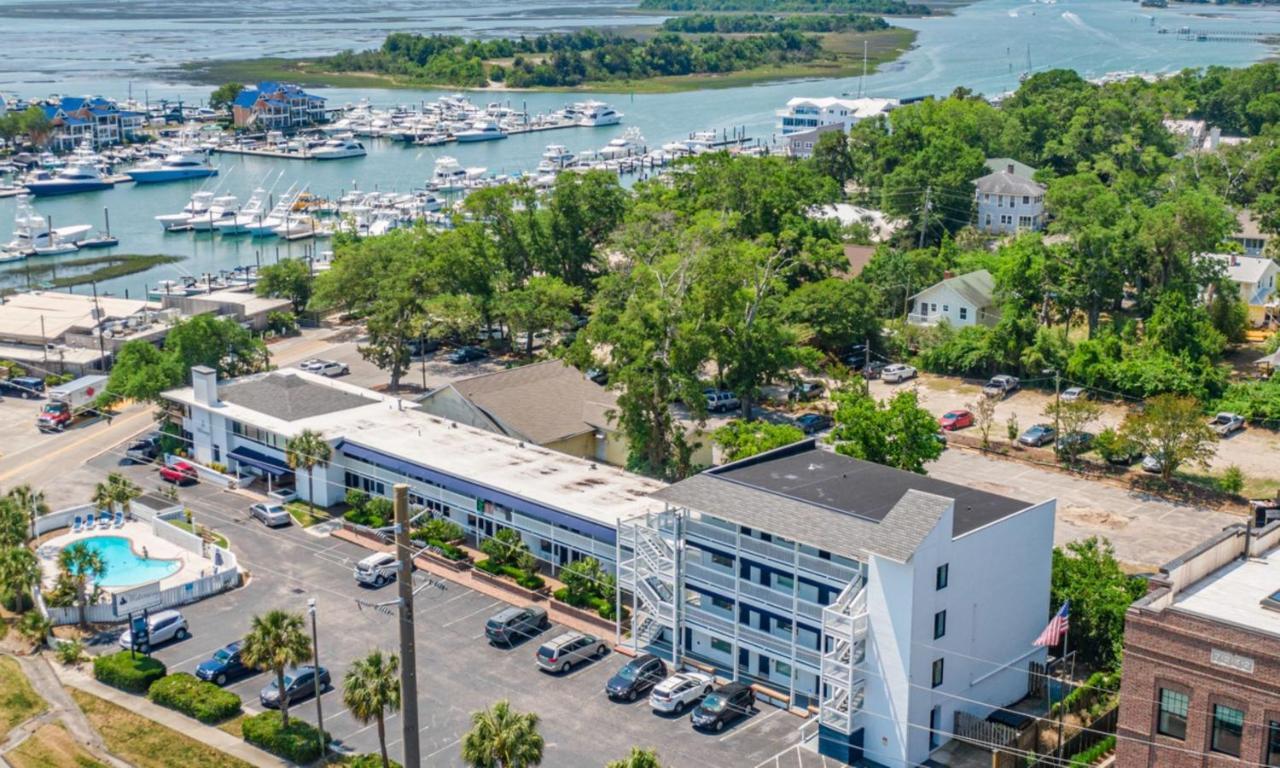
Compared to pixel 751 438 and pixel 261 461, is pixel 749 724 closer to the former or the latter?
pixel 751 438

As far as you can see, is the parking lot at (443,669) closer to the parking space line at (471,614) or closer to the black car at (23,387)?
the parking space line at (471,614)

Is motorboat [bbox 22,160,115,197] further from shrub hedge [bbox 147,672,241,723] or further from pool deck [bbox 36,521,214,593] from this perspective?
shrub hedge [bbox 147,672,241,723]

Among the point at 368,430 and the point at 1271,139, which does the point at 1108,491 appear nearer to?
the point at 368,430

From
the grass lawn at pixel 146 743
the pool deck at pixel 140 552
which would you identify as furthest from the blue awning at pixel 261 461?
the grass lawn at pixel 146 743

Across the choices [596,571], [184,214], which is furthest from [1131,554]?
[184,214]

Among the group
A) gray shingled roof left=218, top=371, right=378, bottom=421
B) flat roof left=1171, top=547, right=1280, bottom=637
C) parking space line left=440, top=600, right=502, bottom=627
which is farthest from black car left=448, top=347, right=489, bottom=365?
flat roof left=1171, top=547, right=1280, bottom=637

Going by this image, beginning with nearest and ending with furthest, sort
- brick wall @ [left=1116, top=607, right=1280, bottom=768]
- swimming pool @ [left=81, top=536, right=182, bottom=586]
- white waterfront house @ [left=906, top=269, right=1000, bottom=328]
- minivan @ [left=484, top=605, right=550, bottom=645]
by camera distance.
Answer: brick wall @ [left=1116, top=607, right=1280, bottom=768], minivan @ [left=484, top=605, right=550, bottom=645], swimming pool @ [left=81, top=536, right=182, bottom=586], white waterfront house @ [left=906, top=269, right=1000, bottom=328]

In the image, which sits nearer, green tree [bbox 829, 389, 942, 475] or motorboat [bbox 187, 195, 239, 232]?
green tree [bbox 829, 389, 942, 475]
